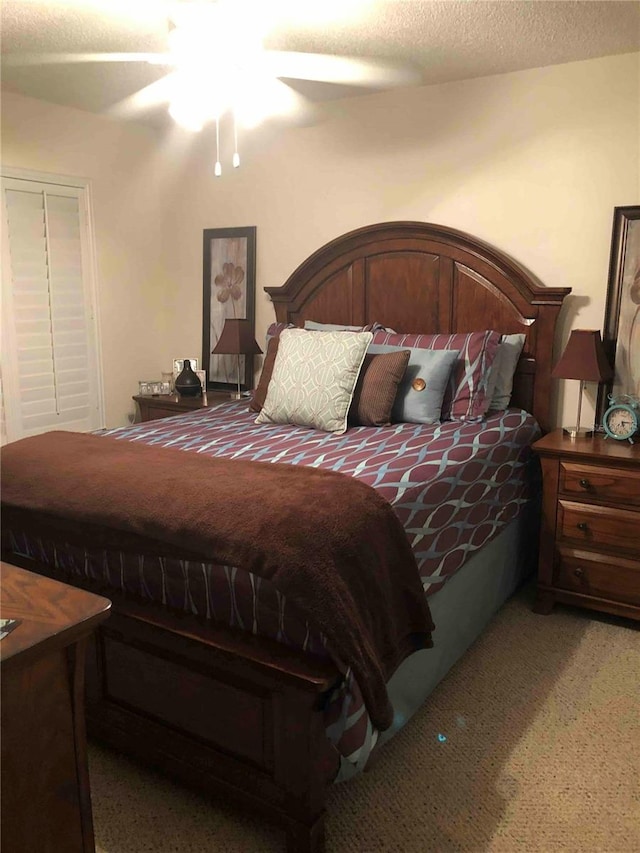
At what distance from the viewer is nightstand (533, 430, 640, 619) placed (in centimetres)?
264

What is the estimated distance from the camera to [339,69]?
10.3 feet

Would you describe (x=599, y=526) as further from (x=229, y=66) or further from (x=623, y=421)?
(x=229, y=66)

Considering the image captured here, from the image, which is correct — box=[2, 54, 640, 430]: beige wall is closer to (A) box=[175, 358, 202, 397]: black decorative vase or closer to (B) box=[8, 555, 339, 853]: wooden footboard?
(A) box=[175, 358, 202, 397]: black decorative vase

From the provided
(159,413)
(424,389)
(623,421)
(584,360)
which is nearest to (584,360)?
(584,360)

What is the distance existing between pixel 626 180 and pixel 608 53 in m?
0.54

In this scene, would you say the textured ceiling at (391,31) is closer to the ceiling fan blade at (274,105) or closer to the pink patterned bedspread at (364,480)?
the ceiling fan blade at (274,105)

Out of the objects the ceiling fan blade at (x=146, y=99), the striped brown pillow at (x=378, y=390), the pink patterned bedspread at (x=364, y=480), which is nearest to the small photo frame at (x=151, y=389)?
the pink patterned bedspread at (x=364, y=480)

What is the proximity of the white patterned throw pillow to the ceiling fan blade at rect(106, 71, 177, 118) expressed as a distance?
4.80 feet

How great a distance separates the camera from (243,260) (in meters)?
4.18

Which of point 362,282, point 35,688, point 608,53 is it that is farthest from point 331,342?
point 35,688

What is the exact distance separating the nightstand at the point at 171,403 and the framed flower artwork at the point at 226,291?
0.19 m

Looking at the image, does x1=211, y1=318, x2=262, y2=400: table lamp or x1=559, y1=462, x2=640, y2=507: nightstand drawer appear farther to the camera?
x1=211, y1=318, x2=262, y2=400: table lamp

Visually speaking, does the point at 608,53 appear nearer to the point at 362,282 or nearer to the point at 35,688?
the point at 362,282

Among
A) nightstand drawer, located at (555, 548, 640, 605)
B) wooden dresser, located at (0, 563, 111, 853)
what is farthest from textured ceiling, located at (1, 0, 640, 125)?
wooden dresser, located at (0, 563, 111, 853)
